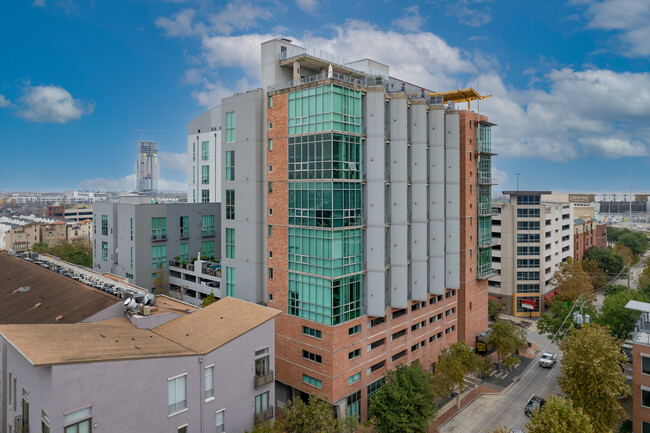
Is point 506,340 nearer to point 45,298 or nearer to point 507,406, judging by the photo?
point 507,406

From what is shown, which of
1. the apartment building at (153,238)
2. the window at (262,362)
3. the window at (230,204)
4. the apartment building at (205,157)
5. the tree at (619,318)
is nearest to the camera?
the window at (262,362)

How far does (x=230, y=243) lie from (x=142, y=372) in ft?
78.5

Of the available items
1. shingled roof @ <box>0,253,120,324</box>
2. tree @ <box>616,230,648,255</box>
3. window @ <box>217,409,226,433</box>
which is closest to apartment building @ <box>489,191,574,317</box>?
window @ <box>217,409,226,433</box>

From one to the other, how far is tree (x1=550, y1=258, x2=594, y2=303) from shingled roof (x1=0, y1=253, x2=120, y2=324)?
6751 centimetres

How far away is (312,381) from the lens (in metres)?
36.6

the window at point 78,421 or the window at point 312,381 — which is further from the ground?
the window at point 78,421

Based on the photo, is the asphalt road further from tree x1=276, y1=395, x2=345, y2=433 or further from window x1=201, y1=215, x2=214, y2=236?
window x1=201, y1=215, x2=214, y2=236

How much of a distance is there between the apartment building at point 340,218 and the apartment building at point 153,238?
18082mm

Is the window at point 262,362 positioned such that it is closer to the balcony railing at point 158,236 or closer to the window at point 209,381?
the window at point 209,381

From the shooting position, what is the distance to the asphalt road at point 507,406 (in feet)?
124

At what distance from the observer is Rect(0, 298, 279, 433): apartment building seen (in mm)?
20203

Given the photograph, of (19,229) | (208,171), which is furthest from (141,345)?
(19,229)

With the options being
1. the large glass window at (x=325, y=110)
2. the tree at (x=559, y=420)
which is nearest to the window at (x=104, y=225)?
the large glass window at (x=325, y=110)

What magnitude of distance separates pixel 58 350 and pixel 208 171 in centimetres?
5577
